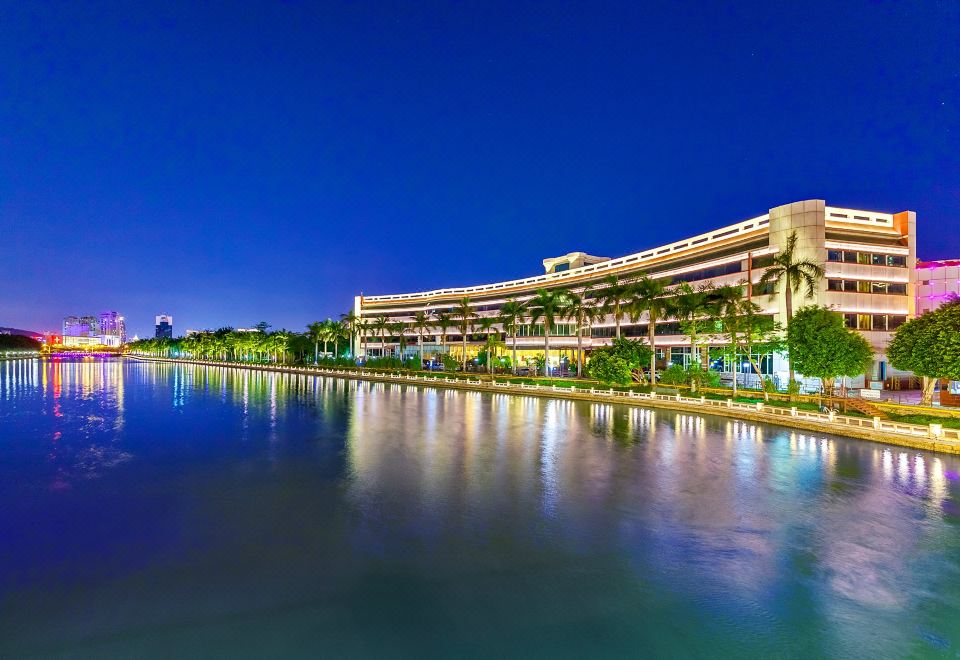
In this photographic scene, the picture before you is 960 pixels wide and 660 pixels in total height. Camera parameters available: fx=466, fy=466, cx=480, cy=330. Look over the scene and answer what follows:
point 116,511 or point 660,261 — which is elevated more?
point 660,261

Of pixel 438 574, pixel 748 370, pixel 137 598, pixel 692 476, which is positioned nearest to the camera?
pixel 137 598

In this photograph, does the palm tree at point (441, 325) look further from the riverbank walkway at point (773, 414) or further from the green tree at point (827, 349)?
the green tree at point (827, 349)

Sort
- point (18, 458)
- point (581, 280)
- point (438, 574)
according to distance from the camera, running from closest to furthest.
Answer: point (438, 574) → point (18, 458) → point (581, 280)

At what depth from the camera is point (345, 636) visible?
9352 millimetres

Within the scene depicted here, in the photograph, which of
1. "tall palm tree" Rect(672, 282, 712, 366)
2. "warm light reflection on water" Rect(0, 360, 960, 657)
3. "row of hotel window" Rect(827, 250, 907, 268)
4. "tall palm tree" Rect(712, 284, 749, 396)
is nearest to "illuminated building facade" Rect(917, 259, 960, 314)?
"row of hotel window" Rect(827, 250, 907, 268)

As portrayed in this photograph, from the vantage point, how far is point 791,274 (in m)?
46.9

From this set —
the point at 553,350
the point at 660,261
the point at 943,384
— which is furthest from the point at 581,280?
the point at 943,384

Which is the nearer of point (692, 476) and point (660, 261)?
point (692, 476)

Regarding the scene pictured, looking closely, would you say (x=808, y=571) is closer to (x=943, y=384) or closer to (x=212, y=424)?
(x=212, y=424)

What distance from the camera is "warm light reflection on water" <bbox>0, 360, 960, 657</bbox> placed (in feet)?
31.2

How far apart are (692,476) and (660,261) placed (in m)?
59.0

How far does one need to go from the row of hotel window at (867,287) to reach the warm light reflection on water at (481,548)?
30906 millimetres

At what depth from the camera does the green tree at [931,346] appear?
3098 cm

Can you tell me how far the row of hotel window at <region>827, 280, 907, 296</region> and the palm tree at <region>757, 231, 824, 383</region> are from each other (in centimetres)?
283
